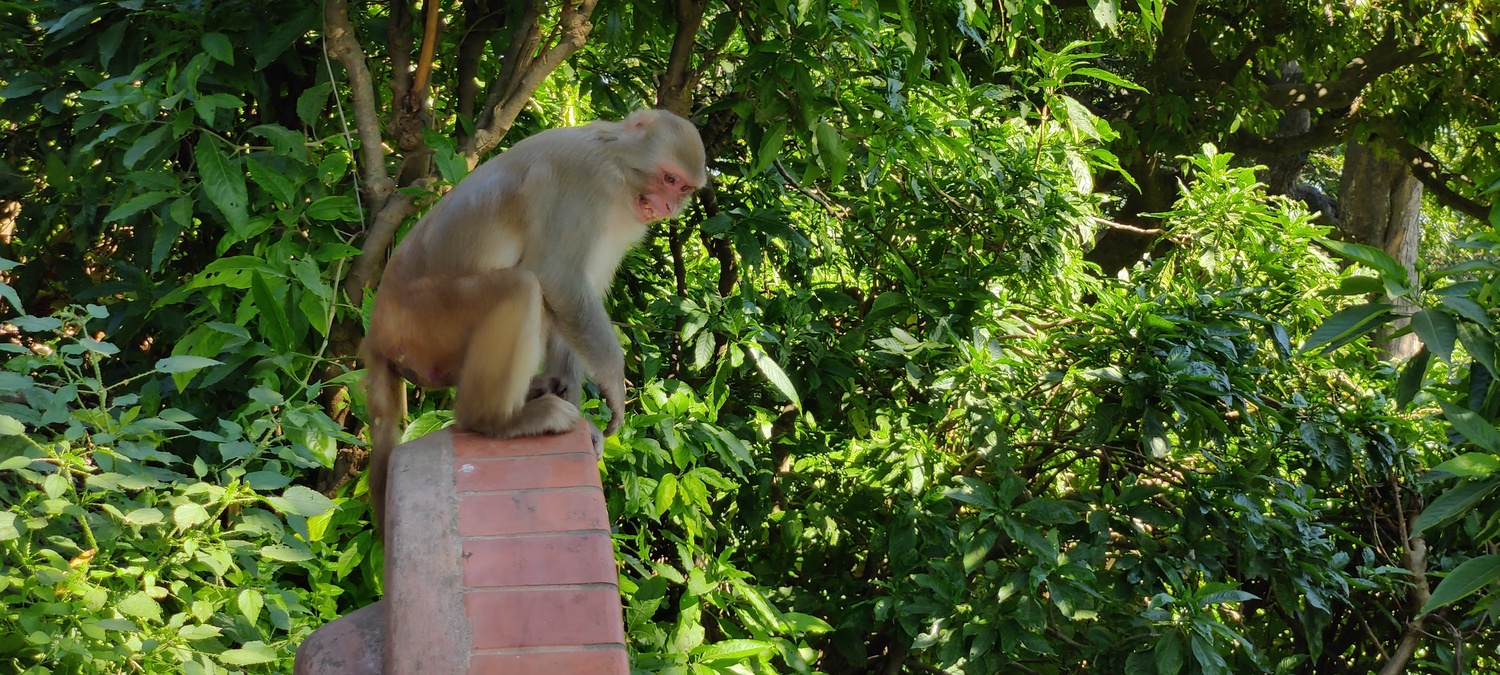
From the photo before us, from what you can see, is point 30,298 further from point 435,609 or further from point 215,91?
point 435,609

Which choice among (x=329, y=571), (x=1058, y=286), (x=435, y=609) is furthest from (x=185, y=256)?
(x=1058, y=286)

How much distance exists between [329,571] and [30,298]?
175 centimetres

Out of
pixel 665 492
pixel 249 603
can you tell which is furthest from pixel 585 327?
pixel 249 603

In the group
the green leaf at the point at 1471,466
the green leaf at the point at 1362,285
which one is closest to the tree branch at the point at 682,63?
the green leaf at the point at 1362,285

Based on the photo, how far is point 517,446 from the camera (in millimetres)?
2500

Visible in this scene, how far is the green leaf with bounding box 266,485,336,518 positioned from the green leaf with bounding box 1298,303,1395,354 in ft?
7.20

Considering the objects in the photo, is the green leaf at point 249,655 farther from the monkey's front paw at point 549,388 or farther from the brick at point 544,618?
the monkey's front paw at point 549,388

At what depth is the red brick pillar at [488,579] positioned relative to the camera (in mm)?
1828

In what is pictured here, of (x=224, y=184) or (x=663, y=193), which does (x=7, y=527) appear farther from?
(x=663, y=193)

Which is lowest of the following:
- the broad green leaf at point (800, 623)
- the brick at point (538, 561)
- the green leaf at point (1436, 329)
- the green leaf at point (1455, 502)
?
the broad green leaf at point (800, 623)

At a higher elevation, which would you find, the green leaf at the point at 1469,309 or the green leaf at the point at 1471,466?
the green leaf at the point at 1469,309

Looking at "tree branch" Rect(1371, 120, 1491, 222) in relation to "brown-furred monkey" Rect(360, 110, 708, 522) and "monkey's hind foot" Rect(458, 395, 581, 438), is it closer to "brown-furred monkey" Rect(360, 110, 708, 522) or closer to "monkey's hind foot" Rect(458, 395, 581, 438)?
"brown-furred monkey" Rect(360, 110, 708, 522)

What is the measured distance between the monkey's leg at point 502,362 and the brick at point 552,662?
2.78 feet

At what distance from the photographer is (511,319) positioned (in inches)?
105
